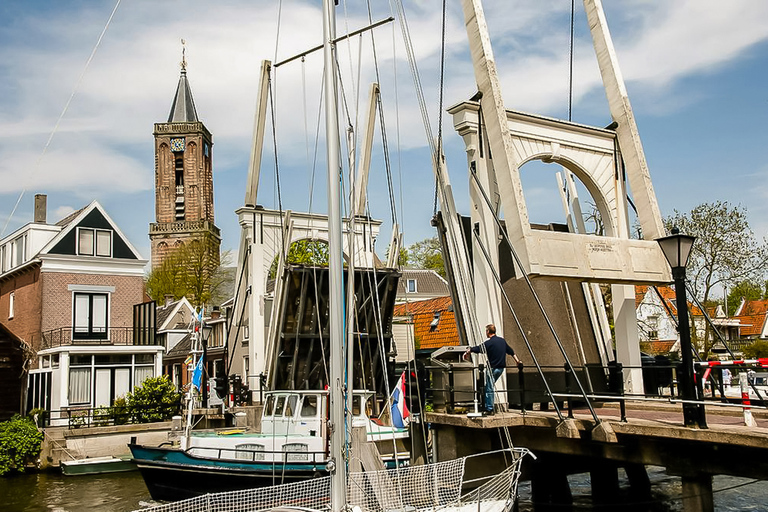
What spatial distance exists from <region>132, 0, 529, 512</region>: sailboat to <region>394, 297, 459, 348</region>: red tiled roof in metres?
22.2

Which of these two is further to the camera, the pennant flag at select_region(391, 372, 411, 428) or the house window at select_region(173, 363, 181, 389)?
the house window at select_region(173, 363, 181, 389)

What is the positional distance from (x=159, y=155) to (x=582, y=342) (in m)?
83.8

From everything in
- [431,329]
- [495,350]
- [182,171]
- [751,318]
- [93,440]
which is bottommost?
[93,440]

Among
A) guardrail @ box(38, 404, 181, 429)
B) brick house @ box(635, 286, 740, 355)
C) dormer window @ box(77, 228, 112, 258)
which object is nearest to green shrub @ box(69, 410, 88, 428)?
guardrail @ box(38, 404, 181, 429)

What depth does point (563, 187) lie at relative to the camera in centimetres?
1877

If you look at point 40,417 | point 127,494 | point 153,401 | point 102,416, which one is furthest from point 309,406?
point 40,417

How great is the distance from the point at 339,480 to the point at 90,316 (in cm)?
2589

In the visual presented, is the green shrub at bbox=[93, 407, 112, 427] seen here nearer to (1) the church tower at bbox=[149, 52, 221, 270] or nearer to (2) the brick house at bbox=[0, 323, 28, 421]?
(2) the brick house at bbox=[0, 323, 28, 421]

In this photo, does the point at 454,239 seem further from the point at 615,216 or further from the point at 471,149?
the point at 615,216

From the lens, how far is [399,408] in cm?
1619

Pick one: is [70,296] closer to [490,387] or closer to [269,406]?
[269,406]

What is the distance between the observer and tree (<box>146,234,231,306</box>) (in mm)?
61656

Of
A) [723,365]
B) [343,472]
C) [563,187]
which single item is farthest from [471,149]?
[343,472]

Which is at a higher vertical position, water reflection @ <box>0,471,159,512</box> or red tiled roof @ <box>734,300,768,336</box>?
red tiled roof @ <box>734,300,768,336</box>
